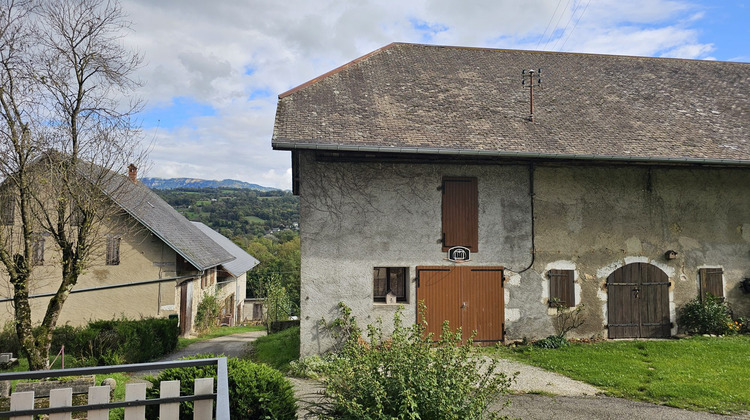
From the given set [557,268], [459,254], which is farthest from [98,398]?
[557,268]

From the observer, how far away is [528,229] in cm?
1056

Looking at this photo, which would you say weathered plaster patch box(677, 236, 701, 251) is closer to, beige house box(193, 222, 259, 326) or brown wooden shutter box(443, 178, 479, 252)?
brown wooden shutter box(443, 178, 479, 252)

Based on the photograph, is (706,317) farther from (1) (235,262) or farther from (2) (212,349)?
(1) (235,262)

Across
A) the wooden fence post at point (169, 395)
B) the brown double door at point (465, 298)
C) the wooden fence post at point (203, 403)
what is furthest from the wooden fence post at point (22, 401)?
the brown double door at point (465, 298)

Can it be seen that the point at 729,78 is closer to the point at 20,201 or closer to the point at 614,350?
the point at 614,350

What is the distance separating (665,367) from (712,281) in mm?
3921

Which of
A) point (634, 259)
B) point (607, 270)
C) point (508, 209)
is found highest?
point (508, 209)

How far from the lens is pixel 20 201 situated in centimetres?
775

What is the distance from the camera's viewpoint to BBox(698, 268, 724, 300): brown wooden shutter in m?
11.1

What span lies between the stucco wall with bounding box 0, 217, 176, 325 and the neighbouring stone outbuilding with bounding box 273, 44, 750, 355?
7325 millimetres

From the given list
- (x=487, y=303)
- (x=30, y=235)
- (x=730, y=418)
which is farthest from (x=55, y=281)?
(x=730, y=418)

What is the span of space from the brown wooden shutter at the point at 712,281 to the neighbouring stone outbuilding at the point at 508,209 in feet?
0.12

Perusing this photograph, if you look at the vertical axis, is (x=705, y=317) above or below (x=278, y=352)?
above

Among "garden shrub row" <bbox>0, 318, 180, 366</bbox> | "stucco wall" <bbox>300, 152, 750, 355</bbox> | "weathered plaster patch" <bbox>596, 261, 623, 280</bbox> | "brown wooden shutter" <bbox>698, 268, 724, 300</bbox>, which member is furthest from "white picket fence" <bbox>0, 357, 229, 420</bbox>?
"brown wooden shutter" <bbox>698, 268, 724, 300</bbox>
